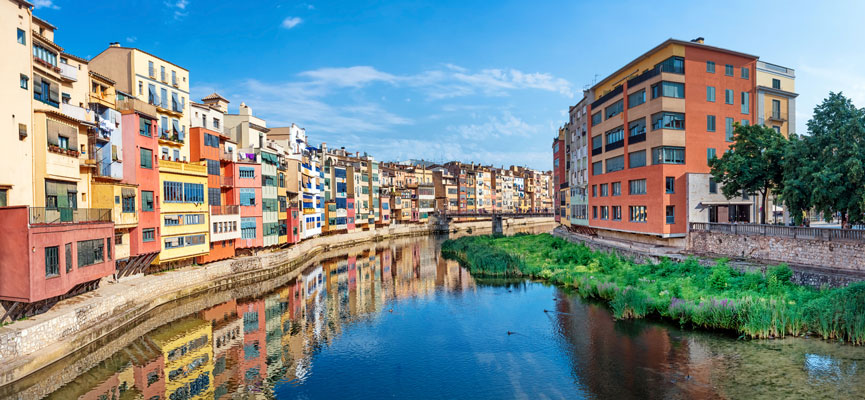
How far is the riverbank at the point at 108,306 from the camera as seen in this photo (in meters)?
21.7

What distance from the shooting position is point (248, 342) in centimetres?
2962

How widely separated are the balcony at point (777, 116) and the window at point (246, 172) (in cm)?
5319

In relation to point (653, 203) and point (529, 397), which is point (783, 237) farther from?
point (529, 397)

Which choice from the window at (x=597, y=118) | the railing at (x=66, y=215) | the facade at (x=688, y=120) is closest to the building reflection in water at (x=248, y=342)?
the railing at (x=66, y=215)

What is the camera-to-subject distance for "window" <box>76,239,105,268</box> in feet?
90.0

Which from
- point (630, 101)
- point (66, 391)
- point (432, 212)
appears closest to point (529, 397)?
point (66, 391)

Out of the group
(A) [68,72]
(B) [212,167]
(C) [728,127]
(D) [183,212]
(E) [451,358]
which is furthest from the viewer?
(B) [212,167]

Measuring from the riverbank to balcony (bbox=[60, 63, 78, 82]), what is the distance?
14037 millimetres

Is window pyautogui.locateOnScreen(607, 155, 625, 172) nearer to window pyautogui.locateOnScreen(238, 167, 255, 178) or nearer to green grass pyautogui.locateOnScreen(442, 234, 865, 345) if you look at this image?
green grass pyautogui.locateOnScreen(442, 234, 865, 345)

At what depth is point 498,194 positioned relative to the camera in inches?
6693

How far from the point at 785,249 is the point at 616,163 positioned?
22.7m

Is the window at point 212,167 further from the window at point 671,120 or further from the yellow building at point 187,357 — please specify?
the window at point 671,120

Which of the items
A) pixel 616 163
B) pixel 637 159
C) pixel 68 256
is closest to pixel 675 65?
pixel 637 159

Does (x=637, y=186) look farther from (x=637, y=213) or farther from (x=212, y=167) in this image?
(x=212, y=167)
